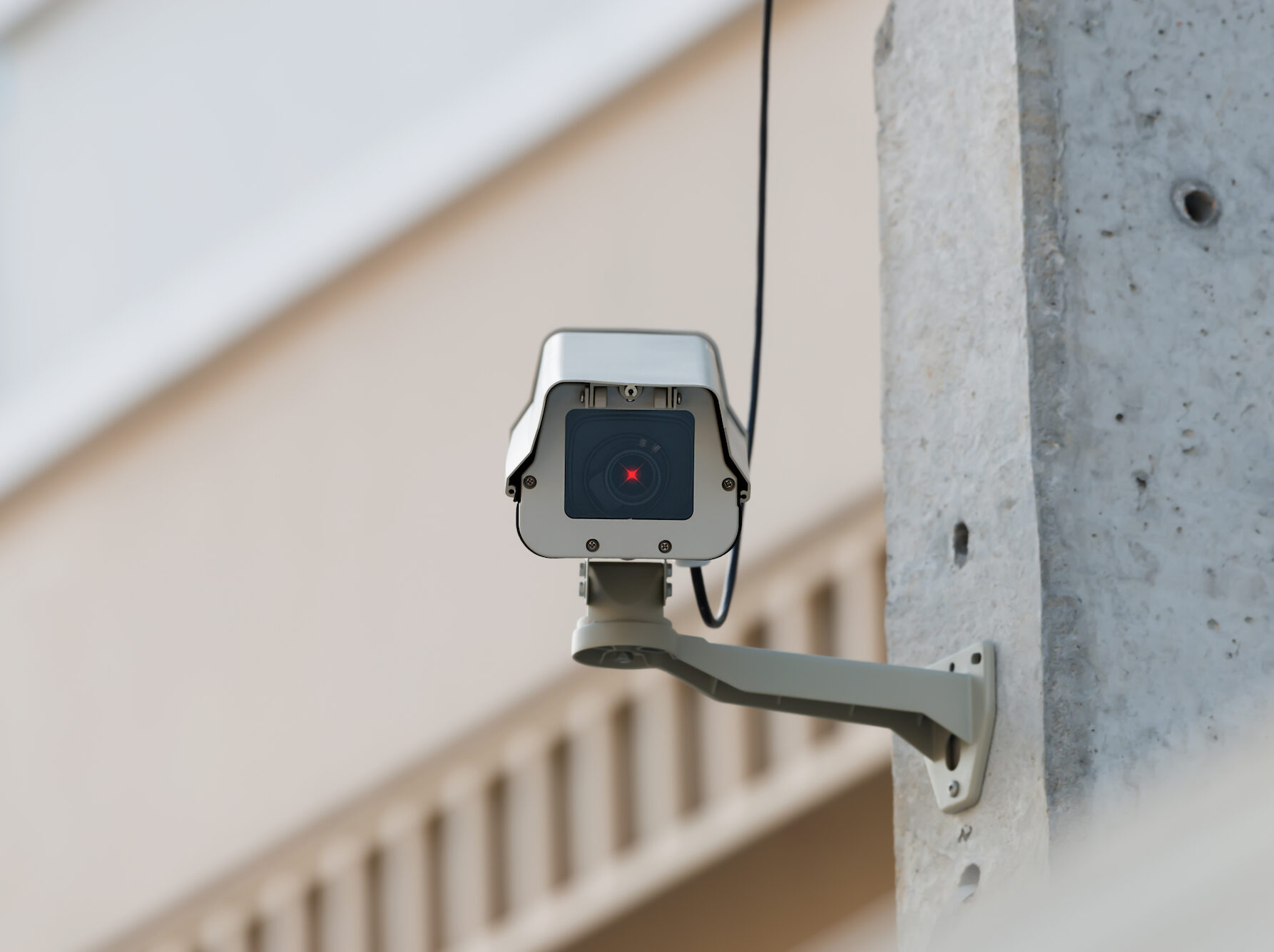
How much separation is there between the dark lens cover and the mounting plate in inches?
15.7

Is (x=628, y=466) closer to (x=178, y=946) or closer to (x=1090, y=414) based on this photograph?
(x=1090, y=414)

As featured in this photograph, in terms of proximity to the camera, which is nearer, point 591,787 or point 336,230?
point 591,787

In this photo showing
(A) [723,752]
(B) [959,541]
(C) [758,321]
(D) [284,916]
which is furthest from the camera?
(D) [284,916]

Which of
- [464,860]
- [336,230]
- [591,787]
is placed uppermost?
[336,230]

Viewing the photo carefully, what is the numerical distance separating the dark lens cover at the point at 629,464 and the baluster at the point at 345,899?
2.83 meters

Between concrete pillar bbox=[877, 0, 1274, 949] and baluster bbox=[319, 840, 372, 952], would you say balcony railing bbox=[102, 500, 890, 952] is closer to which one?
baluster bbox=[319, 840, 372, 952]

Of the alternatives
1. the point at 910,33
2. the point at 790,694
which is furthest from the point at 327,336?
the point at 790,694

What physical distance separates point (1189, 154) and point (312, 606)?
2.85 meters

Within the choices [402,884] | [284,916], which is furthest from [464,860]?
[284,916]

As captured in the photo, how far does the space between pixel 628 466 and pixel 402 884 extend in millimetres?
2803

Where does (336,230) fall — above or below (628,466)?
above

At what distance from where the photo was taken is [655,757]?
3.84m

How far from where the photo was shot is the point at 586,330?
156cm

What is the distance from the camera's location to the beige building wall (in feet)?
13.1
